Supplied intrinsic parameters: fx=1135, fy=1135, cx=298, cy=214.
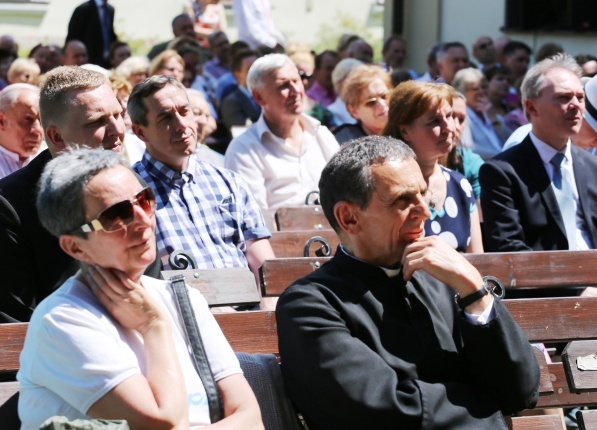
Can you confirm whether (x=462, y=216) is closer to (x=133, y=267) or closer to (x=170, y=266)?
(x=170, y=266)

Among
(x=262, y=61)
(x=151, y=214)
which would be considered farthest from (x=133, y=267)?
(x=262, y=61)

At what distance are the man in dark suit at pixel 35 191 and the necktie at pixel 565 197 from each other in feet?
8.52

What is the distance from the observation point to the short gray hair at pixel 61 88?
4520mm

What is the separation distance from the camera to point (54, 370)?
3033 mm

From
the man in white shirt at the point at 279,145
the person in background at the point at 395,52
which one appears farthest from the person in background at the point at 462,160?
the person in background at the point at 395,52

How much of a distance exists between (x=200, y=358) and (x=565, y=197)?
3.29 meters

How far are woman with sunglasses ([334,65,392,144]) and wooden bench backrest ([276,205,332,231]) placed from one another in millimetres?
1548

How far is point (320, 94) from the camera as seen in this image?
12547 mm

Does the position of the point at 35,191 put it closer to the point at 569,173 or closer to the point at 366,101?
→ the point at 569,173

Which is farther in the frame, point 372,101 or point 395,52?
point 395,52

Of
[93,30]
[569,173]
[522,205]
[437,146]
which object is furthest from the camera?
[93,30]

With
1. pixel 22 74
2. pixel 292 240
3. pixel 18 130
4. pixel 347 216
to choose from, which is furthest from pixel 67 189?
pixel 22 74

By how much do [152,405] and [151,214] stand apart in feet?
1.95

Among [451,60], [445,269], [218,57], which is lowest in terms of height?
[218,57]
